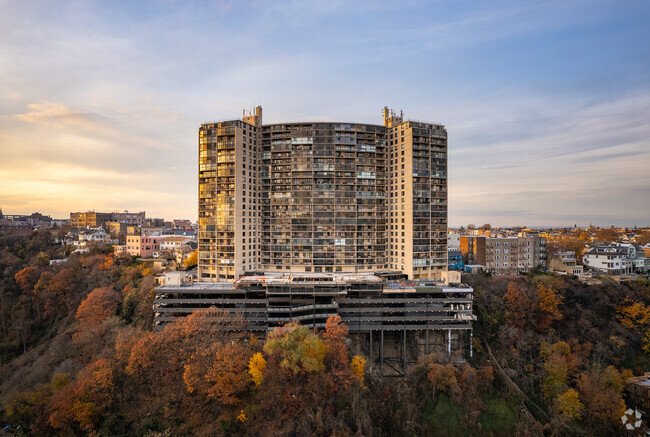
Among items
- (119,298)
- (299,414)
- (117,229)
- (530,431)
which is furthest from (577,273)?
(117,229)

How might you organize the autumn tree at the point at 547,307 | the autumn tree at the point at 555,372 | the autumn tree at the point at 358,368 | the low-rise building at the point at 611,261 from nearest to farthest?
the autumn tree at the point at 358,368 < the autumn tree at the point at 555,372 < the autumn tree at the point at 547,307 < the low-rise building at the point at 611,261

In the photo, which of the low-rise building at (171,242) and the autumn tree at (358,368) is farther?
the low-rise building at (171,242)

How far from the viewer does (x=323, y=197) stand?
60094 millimetres

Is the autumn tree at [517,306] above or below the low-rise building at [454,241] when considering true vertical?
below

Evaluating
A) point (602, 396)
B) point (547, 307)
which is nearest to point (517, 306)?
point (547, 307)

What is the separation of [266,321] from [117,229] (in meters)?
79.6

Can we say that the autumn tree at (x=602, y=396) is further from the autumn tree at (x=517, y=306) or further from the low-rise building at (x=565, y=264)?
the low-rise building at (x=565, y=264)

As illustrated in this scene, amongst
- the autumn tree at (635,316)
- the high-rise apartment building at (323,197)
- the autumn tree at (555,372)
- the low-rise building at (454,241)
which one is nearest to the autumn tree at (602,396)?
the autumn tree at (555,372)

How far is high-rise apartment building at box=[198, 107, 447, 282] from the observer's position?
2250 inches

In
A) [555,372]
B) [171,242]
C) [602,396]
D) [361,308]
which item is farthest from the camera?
[171,242]

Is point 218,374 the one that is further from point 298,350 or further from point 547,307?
point 547,307

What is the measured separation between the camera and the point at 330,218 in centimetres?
6006

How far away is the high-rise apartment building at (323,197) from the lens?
57.2 metres

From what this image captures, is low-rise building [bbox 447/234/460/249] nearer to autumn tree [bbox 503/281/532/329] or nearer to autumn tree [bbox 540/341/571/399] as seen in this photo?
autumn tree [bbox 503/281/532/329]
